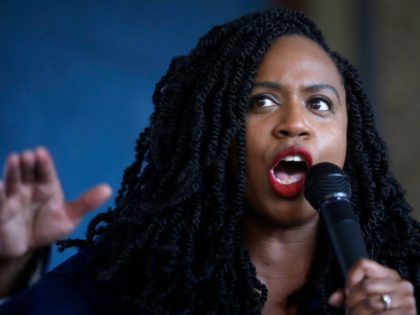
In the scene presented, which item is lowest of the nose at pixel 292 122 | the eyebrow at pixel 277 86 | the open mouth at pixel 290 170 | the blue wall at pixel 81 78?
the open mouth at pixel 290 170

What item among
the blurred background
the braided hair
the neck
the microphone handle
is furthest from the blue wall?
the microphone handle

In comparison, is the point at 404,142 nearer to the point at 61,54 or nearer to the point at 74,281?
the point at 61,54

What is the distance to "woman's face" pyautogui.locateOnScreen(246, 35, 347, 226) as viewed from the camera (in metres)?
1.41

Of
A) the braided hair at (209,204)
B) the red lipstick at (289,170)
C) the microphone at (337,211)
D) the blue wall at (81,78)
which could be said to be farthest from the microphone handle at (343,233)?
the blue wall at (81,78)

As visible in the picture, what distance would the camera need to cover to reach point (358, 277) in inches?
38.6

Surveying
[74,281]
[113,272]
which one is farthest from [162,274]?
[74,281]

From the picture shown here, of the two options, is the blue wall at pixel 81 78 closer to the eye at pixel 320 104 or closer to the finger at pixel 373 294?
the eye at pixel 320 104

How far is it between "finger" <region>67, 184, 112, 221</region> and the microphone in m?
0.36

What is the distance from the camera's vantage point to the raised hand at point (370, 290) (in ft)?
3.23

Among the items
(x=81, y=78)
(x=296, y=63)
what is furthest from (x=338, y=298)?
(x=81, y=78)

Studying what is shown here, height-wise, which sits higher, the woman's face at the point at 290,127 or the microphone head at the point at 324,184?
the woman's face at the point at 290,127

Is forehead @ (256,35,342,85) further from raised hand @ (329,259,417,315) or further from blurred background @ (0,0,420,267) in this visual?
blurred background @ (0,0,420,267)

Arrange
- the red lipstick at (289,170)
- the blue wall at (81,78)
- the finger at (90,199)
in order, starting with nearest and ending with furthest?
1. the finger at (90,199)
2. the red lipstick at (289,170)
3. the blue wall at (81,78)

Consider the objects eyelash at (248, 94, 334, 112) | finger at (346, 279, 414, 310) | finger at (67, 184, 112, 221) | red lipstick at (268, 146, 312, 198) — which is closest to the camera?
finger at (346, 279, 414, 310)
